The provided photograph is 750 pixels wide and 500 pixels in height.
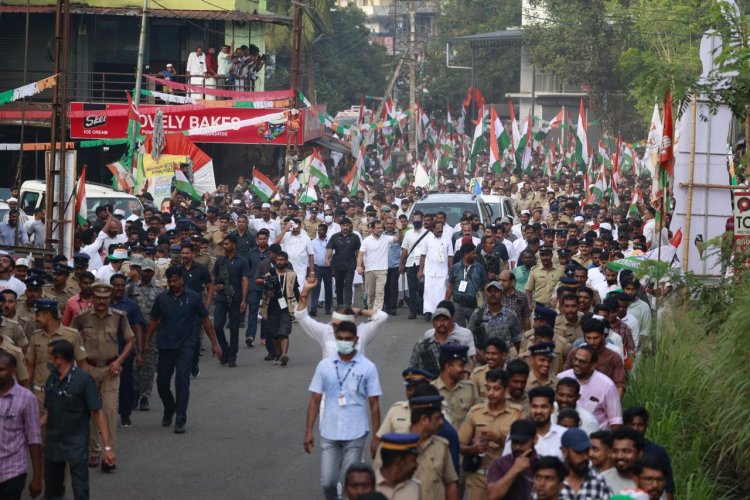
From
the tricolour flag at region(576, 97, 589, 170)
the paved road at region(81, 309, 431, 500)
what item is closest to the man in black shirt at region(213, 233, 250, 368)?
the paved road at region(81, 309, 431, 500)

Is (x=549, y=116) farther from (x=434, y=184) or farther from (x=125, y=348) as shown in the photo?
(x=125, y=348)

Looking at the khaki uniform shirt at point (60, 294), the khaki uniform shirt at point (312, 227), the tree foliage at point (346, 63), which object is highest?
the tree foliage at point (346, 63)

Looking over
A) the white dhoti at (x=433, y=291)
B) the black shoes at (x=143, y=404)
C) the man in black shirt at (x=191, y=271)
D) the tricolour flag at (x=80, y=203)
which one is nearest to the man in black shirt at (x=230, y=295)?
the man in black shirt at (x=191, y=271)

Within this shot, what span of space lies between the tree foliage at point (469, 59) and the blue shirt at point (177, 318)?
6412cm

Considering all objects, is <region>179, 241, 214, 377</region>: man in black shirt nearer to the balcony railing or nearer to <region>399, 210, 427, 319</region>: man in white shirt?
<region>399, 210, 427, 319</region>: man in white shirt

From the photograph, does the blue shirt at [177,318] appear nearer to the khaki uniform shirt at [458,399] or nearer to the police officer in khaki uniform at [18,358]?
the police officer in khaki uniform at [18,358]

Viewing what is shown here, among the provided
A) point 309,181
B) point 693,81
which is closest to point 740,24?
point 693,81

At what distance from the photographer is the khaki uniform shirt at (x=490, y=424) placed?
8289mm

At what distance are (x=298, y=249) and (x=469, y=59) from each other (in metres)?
61.4

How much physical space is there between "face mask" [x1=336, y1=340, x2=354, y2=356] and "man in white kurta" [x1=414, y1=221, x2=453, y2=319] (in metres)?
10.4

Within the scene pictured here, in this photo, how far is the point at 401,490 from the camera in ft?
22.2

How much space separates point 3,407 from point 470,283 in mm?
7728

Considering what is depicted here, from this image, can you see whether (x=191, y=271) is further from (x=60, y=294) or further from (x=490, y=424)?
(x=490, y=424)

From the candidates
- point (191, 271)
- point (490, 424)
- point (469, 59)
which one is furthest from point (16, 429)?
point (469, 59)
